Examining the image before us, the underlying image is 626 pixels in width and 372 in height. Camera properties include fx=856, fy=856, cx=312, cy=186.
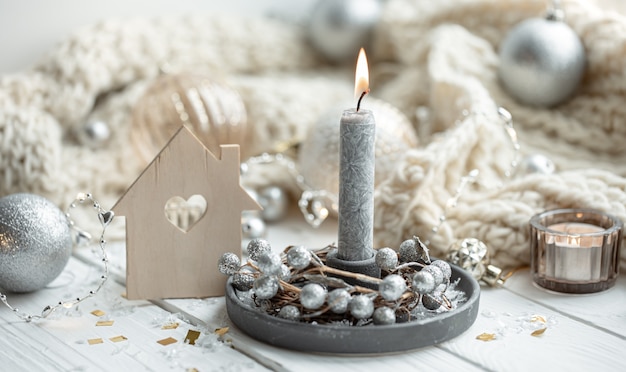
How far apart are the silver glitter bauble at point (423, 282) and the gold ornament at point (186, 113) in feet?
1.73

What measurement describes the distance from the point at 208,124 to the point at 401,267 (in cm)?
49

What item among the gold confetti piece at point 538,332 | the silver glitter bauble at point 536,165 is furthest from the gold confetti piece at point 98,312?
the silver glitter bauble at point 536,165

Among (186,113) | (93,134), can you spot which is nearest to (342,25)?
(186,113)

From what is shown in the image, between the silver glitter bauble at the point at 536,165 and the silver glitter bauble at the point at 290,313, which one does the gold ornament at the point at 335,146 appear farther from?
the silver glitter bauble at the point at 290,313

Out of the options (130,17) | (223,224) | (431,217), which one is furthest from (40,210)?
(130,17)

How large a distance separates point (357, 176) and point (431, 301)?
138 millimetres

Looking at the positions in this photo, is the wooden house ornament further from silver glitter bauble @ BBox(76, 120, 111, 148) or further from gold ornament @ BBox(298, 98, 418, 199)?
silver glitter bauble @ BBox(76, 120, 111, 148)

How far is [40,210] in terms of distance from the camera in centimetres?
89

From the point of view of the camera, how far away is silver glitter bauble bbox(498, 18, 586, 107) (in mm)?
1162

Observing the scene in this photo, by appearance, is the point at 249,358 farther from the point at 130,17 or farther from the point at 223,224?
the point at 130,17

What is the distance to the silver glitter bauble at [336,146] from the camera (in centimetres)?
111

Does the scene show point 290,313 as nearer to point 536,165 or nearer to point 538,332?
point 538,332

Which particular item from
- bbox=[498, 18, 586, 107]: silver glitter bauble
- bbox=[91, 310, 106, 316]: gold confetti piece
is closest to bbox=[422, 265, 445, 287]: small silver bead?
bbox=[91, 310, 106, 316]: gold confetti piece

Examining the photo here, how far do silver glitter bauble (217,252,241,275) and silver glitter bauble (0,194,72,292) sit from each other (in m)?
0.18
